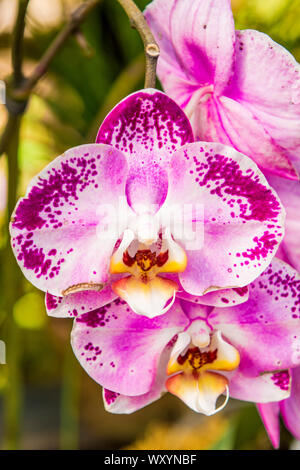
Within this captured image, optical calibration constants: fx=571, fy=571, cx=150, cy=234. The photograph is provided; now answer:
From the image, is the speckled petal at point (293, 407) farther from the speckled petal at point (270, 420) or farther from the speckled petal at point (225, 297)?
the speckled petal at point (225, 297)

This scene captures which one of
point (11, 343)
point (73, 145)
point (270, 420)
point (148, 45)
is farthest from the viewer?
point (73, 145)

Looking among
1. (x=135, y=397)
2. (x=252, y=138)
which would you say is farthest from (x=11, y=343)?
(x=252, y=138)

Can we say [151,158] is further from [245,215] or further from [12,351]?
[12,351]

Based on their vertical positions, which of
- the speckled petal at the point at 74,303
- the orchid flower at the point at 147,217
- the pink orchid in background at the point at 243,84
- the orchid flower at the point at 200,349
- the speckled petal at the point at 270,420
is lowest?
the speckled petal at the point at 270,420

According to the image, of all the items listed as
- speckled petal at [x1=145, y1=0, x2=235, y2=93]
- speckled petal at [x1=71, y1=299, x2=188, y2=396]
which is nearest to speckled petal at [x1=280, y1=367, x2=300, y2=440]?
speckled petal at [x1=71, y1=299, x2=188, y2=396]

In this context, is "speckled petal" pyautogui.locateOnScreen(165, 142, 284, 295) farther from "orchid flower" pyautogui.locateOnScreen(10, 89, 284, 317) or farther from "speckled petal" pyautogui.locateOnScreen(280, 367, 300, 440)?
"speckled petal" pyautogui.locateOnScreen(280, 367, 300, 440)

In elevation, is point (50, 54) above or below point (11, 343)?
above

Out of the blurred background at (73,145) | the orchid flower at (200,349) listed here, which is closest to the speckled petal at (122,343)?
the orchid flower at (200,349)

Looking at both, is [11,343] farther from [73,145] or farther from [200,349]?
[73,145]
